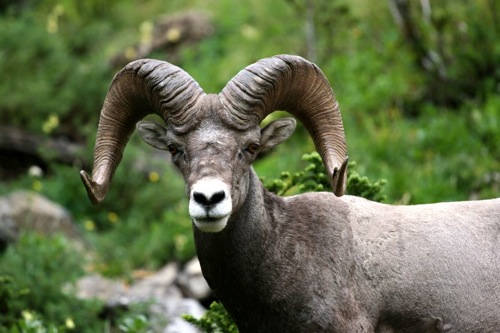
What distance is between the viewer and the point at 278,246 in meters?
6.80

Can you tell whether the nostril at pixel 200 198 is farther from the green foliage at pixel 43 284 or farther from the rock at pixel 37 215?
the rock at pixel 37 215

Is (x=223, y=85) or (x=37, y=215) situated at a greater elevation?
(x=223, y=85)

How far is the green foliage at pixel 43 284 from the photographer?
11586 millimetres

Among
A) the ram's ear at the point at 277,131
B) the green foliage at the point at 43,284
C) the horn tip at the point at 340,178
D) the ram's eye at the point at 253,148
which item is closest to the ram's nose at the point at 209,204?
the ram's eye at the point at 253,148

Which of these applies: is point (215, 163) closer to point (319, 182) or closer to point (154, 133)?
point (154, 133)

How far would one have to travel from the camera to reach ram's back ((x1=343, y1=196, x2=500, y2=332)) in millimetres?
6801

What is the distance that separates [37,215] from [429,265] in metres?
10.7

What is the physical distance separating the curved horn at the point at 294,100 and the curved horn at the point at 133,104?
30cm

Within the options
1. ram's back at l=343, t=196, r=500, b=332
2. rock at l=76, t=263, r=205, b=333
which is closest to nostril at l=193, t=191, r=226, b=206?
ram's back at l=343, t=196, r=500, b=332

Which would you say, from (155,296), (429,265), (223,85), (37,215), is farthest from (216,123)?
(223,85)

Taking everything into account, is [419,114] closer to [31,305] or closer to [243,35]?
[243,35]

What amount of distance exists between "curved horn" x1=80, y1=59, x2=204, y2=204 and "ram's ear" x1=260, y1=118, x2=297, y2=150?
65cm

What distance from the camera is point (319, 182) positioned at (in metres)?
8.43

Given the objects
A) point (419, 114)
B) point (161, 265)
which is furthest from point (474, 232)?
point (419, 114)
